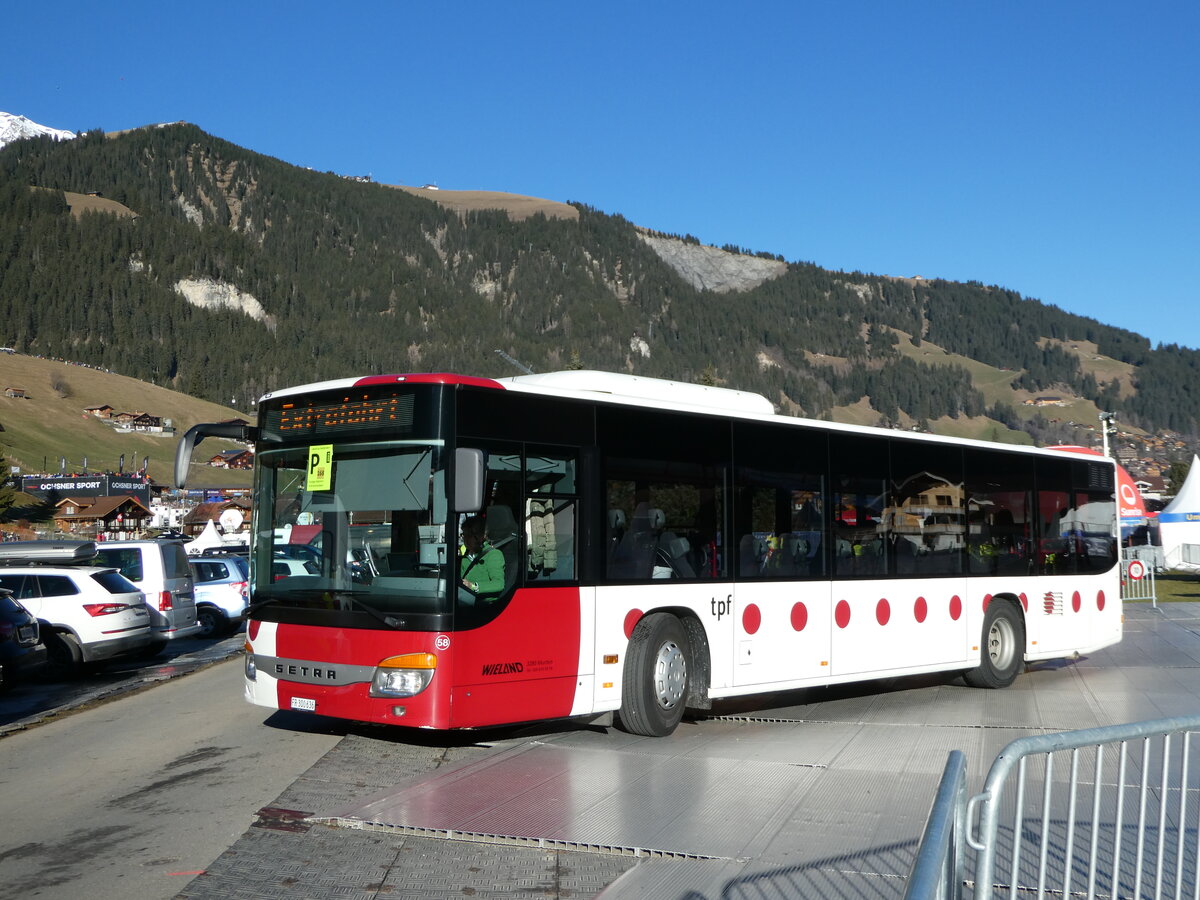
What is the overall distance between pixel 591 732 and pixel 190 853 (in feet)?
15.2

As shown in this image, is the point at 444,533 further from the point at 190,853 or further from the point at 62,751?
the point at 62,751

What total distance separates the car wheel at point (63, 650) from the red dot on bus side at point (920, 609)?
1129cm

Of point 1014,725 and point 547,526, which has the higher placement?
point 547,526

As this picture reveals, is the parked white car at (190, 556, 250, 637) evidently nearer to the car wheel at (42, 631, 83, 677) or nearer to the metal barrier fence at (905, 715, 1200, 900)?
the car wheel at (42, 631, 83, 677)

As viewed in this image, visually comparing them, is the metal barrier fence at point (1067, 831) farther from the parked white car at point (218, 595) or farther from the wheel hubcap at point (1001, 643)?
the parked white car at point (218, 595)

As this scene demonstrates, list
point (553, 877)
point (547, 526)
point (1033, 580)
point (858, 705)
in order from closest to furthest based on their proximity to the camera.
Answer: point (553, 877)
point (547, 526)
point (858, 705)
point (1033, 580)

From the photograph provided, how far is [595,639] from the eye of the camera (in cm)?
980

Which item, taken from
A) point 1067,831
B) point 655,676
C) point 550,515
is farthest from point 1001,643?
point 1067,831

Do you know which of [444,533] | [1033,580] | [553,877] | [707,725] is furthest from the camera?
[1033,580]

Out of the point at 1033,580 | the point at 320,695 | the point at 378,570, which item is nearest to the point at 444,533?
the point at 378,570

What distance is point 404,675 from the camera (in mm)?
8758

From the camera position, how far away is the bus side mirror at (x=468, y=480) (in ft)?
28.2

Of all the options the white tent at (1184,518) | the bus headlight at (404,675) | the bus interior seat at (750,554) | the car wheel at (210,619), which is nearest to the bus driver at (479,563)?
the bus headlight at (404,675)

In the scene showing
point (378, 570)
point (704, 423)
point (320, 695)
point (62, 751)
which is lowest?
point (62, 751)
